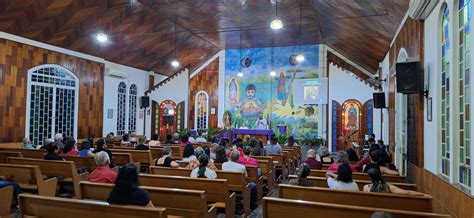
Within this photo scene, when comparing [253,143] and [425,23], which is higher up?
[425,23]

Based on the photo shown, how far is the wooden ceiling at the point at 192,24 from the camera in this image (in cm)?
783

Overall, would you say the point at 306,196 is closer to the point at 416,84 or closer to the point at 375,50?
the point at 416,84

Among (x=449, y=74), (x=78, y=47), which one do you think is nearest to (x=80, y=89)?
(x=78, y=47)

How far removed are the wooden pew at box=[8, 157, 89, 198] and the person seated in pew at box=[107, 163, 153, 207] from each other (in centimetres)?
243

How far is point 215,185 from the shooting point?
11.5 ft

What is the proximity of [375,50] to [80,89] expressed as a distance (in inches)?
387

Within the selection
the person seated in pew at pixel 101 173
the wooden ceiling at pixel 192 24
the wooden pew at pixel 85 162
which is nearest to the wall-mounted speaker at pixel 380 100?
the wooden ceiling at pixel 192 24

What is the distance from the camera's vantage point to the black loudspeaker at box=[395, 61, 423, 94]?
4.73 meters

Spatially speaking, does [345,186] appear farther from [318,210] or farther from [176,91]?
[176,91]

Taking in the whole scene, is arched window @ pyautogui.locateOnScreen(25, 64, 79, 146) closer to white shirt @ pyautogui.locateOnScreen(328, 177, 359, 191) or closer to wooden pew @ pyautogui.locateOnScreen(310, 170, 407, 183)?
wooden pew @ pyautogui.locateOnScreen(310, 170, 407, 183)

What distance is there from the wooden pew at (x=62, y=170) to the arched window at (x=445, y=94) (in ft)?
16.0

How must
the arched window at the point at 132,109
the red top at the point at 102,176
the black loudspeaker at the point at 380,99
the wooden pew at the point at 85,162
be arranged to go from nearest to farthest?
1. the red top at the point at 102,176
2. the wooden pew at the point at 85,162
3. the black loudspeaker at the point at 380,99
4. the arched window at the point at 132,109

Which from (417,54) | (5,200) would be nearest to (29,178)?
(5,200)

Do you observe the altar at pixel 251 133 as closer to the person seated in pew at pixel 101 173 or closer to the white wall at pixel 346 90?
the white wall at pixel 346 90
